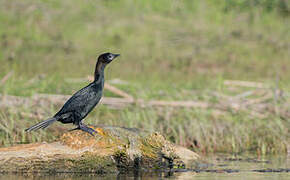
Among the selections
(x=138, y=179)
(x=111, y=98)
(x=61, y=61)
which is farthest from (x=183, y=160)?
(x=61, y=61)

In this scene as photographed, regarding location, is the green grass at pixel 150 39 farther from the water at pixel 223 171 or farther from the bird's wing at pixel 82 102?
the bird's wing at pixel 82 102

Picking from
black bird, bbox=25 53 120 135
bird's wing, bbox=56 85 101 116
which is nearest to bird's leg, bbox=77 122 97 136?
black bird, bbox=25 53 120 135

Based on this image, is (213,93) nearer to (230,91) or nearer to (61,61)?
(230,91)

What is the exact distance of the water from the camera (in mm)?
7750

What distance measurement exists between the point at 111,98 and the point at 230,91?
3.63 metres

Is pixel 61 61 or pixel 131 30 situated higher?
pixel 131 30

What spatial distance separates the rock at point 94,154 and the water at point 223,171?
0.45ft

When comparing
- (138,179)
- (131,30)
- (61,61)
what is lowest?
(138,179)

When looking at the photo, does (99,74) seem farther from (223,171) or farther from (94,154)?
(223,171)

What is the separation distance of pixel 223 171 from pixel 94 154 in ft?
5.44

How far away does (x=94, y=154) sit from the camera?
26.3 ft

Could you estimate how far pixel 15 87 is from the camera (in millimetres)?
12102

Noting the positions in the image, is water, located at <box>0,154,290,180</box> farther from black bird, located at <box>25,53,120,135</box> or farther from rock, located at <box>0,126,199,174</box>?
black bird, located at <box>25,53,120,135</box>

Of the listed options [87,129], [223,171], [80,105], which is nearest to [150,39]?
[223,171]
